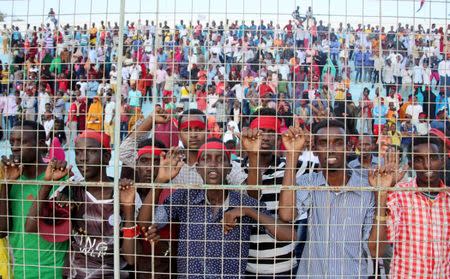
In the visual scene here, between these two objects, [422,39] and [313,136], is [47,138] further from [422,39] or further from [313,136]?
[422,39]

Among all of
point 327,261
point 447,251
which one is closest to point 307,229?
point 327,261

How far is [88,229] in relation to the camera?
2.59 meters

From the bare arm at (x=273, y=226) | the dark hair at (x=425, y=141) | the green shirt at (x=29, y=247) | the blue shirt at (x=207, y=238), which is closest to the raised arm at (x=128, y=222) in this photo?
the blue shirt at (x=207, y=238)

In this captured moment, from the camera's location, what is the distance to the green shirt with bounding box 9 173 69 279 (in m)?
2.64

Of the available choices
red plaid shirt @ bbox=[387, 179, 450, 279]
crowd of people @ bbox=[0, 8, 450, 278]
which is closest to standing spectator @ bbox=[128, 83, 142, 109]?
crowd of people @ bbox=[0, 8, 450, 278]

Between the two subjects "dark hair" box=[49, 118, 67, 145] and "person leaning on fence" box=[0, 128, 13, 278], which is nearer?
"person leaning on fence" box=[0, 128, 13, 278]

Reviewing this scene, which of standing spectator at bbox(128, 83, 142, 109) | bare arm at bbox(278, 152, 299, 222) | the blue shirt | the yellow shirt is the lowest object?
the yellow shirt

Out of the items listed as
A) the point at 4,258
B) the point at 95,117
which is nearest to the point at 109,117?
the point at 95,117

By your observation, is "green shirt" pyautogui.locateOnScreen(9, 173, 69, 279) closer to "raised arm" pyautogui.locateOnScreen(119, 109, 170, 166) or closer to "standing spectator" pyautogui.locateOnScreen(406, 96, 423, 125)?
"raised arm" pyautogui.locateOnScreen(119, 109, 170, 166)

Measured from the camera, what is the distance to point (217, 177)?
257cm

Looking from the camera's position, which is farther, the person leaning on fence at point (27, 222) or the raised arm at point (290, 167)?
the person leaning on fence at point (27, 222)

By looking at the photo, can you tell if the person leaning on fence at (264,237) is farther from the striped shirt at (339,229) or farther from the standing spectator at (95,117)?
the standing spectator at (95,117)

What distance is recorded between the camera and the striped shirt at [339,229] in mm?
2535

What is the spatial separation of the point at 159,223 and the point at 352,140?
1192 millimetres
